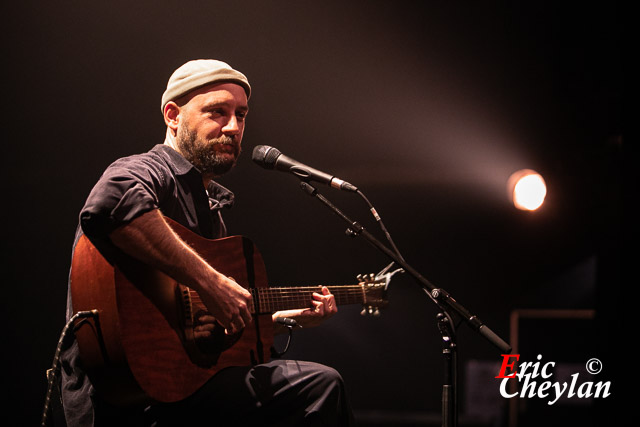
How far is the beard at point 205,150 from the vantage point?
2393 mm

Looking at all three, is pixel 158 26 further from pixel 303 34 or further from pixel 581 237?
pixel 581 237

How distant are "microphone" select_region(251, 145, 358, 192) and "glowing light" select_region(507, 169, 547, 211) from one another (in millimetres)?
2482

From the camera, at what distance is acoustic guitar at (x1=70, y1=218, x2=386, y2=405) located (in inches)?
69.4

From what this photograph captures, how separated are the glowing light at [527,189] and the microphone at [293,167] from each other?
248 cm

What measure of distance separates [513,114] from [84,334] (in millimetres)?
3445

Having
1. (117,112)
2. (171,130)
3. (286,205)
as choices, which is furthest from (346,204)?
(171,130)

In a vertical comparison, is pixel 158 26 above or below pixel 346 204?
above

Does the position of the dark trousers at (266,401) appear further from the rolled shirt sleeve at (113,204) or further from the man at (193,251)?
the rolled shirt sleeve at (113,204)

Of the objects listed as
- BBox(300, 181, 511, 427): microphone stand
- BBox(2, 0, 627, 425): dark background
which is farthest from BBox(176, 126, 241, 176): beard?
BBox(2, 0, 627, 425): dark background

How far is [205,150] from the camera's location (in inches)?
94.2

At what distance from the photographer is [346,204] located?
14.1 ft

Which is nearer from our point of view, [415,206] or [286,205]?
[286,205]

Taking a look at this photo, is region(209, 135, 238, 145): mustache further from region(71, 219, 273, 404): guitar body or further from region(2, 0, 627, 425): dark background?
region(2, 0, 627, 425): dark background

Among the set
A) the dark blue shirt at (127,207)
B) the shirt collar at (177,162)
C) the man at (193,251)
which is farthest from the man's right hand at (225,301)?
the shirt collar at (177,162)
